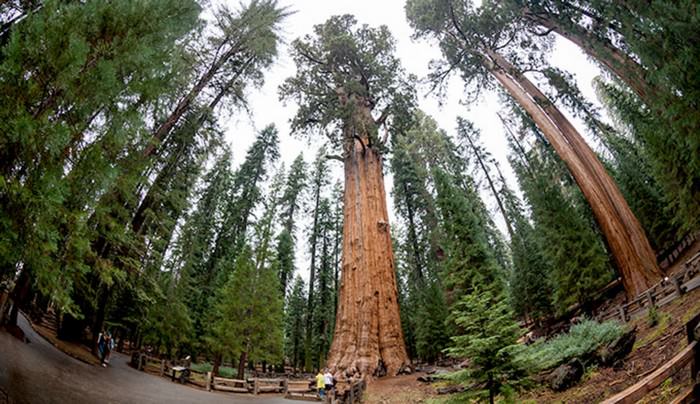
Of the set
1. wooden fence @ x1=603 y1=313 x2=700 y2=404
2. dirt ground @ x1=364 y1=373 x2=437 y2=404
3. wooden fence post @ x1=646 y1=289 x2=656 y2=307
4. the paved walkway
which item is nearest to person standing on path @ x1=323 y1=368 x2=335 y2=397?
dirt ground @ x1=364 y1=373 x2=437 y2=404

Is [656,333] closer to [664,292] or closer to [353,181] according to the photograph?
[664,292]

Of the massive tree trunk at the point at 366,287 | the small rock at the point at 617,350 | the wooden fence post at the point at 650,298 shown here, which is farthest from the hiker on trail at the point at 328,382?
the wooden fence post at the point at 650,298

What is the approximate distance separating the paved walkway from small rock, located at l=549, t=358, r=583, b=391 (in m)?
6.95

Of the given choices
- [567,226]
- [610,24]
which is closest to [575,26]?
[610,24]

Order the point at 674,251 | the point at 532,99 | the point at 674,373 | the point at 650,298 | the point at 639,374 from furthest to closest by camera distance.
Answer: the point at 674,251 < the point at 532,99 < the point at 650,298 < the point at 639,374 < the point at 674,373

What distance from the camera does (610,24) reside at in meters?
7.32

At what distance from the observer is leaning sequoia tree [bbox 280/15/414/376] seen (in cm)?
976

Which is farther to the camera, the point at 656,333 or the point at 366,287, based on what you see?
the point at 366,287

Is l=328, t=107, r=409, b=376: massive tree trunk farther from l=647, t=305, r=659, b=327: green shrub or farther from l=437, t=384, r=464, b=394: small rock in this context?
l=647, t=305, r=659, b=327: green shrub

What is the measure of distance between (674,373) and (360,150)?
11947mm

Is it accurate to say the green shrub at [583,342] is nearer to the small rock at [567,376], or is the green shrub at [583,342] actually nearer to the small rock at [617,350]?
the small rock at [567,376]

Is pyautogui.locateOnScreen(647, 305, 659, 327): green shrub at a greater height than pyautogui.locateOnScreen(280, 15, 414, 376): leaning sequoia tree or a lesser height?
lesser

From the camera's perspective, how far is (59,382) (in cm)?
532

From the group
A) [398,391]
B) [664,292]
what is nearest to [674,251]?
[664,292]
